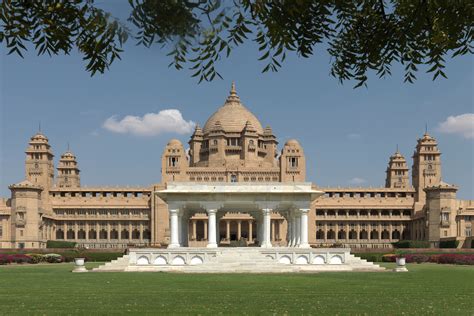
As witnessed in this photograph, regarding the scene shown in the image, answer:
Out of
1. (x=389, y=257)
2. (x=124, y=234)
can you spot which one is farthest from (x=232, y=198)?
(x=124, y=234)

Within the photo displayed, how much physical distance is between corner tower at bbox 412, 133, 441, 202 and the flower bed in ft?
180

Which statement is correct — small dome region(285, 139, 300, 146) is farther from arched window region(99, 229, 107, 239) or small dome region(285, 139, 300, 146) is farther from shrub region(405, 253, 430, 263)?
shrub region(405, 253, 430, 263)

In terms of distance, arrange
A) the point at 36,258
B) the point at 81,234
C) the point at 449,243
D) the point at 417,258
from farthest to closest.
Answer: the point at 81,234 → the point at 449,243 → the point at 36,258 → the point at 417,258

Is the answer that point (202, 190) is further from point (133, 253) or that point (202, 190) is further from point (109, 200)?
point (109, 200)

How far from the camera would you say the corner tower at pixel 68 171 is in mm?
123794

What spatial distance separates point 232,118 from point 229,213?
21.0m

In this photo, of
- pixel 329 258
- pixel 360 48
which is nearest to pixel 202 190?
pixel 329 258

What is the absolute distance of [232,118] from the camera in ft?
386

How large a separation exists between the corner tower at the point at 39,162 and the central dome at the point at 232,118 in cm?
2884

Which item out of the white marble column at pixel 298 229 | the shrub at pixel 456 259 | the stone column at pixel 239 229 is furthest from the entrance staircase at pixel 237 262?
the stone column at pixel 239 229

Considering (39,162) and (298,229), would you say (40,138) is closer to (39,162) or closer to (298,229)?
(39,162)

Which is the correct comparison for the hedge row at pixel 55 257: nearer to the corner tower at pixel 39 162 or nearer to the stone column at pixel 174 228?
the stone column at pixel 174 228

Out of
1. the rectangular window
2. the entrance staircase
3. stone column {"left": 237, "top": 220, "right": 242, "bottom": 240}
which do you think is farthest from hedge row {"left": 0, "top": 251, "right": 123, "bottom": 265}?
the rectangular window

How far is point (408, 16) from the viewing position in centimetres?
851
